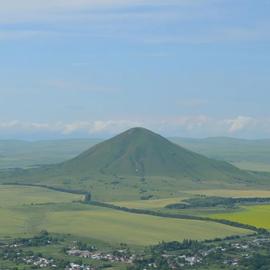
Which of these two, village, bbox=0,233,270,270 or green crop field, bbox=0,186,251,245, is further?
green crop field, bbox=0,186,251,245

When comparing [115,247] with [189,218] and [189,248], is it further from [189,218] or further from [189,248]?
[189,218]

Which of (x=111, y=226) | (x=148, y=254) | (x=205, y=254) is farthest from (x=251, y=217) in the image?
(x=148, y=254)

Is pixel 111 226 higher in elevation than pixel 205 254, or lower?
higher

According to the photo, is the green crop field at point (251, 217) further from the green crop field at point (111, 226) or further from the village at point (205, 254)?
the village at point (205, 254)

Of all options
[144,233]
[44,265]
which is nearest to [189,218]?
[144,233]

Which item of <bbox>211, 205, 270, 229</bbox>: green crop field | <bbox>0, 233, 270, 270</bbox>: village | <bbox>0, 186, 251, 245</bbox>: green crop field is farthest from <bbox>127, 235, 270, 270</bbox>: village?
<bbox>211, 205, 270, 229</bbox>: green crop field

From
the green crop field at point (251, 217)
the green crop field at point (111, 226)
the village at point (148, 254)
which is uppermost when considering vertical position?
the green crop field at point (251, 217)

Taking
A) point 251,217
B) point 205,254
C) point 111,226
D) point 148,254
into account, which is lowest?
point 148,254

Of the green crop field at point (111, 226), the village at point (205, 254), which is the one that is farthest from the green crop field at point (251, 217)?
the village at point (205, 254)

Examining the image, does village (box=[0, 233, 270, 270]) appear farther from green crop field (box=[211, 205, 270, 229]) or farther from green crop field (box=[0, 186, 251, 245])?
green crop field (box=[211, 205, 270, 229])

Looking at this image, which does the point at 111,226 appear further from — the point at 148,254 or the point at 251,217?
the point at 251,217

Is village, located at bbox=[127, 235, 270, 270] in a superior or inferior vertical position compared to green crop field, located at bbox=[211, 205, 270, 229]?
inferior

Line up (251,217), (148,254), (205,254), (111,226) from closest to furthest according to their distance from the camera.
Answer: (205,254), (148,254), (111,226), (251,217)
